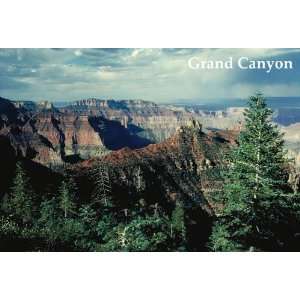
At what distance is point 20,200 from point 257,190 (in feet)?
22.2

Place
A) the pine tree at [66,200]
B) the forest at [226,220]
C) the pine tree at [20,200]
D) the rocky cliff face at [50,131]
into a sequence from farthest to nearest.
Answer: the rocky cliff face at [50,131], the pine tree at [66,200], the pine tree at [20,200], the forest at [226,220]

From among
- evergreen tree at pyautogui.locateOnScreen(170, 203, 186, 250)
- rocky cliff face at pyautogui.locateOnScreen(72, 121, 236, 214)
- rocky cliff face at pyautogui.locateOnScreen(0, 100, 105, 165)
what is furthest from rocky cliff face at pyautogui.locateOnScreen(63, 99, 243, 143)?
evergreen tree at pyautogui.locateOnScreen(170, 203, 186, 250)

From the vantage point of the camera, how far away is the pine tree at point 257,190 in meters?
14.6

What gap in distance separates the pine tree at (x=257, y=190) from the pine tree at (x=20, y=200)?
5273mm

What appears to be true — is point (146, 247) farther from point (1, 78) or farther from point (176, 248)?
point (1, 78)

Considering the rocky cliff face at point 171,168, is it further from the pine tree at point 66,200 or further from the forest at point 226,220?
the forest at point 226,220

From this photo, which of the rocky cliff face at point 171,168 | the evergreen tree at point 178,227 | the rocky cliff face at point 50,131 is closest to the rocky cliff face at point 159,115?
the rocky cliff face at point 171,168

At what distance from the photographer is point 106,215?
15.9m

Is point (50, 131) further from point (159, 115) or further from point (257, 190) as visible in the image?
point (257, 190)

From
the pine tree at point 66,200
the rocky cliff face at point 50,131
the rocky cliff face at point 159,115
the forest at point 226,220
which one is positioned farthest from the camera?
the rocky cliff face at point 50,131

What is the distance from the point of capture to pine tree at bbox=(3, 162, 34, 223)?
1533cm

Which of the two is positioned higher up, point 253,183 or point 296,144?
point 296,144
